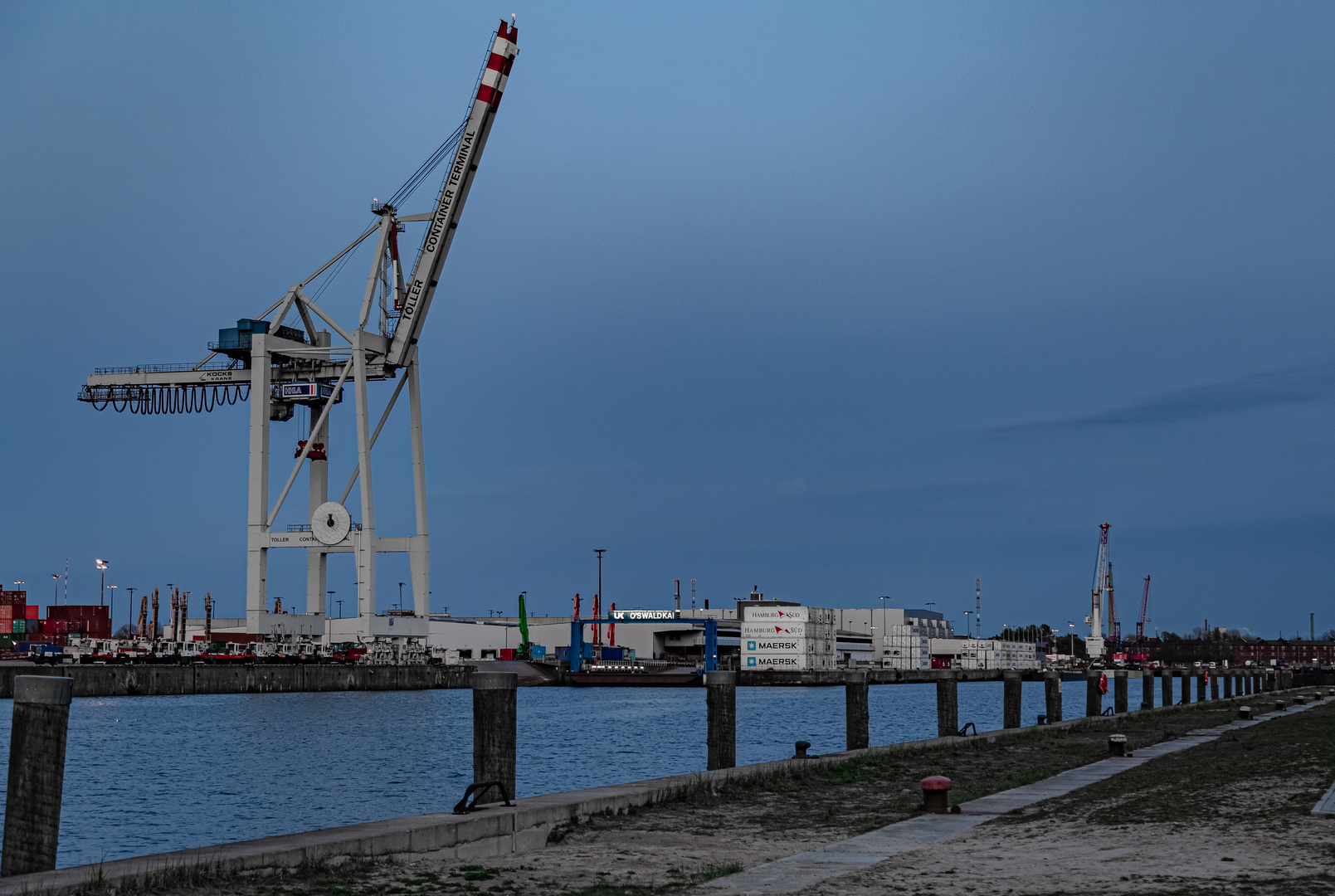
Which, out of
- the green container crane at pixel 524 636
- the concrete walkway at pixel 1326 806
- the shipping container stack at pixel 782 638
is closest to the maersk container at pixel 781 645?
the shipping container stack at pixel 782 638

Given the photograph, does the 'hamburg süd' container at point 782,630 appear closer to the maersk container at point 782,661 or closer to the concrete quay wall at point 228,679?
the maersk container at point 782,661

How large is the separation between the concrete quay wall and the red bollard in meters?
80.9

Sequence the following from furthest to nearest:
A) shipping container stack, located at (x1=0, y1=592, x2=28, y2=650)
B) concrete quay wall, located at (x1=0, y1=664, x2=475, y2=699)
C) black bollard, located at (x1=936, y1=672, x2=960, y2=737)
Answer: shipping container stack, located at (x1=0, y1=592, x2=28, y2=650) < concrete quay wall, located at (x1=0, y1=664, x2=475, y2=699) < black bollard, located at (x1=936, y1=672, x2=960, y2=737)

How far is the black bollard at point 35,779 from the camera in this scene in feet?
38.0

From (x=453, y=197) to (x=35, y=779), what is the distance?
93.2 metres

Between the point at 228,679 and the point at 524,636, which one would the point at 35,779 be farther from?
the point at 524,636

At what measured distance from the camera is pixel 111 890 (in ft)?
35.9

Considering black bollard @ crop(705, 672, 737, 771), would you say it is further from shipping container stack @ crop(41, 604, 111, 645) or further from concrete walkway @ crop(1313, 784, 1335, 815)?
shipping container stack @ crop(41, 604, 111, 645)

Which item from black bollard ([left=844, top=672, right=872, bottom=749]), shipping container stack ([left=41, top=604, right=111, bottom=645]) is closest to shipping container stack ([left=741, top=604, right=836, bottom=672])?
shipping container stack ([left=41, top=604, right=111, bottom=645])

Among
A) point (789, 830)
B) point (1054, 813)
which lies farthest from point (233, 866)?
point (1054, 813)

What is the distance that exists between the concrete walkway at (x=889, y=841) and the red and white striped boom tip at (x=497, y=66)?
8469cm

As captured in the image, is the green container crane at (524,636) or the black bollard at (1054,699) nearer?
the black bollard at (1054,699)

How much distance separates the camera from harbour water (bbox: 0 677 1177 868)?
31.9m

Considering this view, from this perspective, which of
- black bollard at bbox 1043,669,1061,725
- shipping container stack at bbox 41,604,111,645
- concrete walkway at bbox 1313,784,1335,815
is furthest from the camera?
shipping container stack at bbox 41,604,111,645
